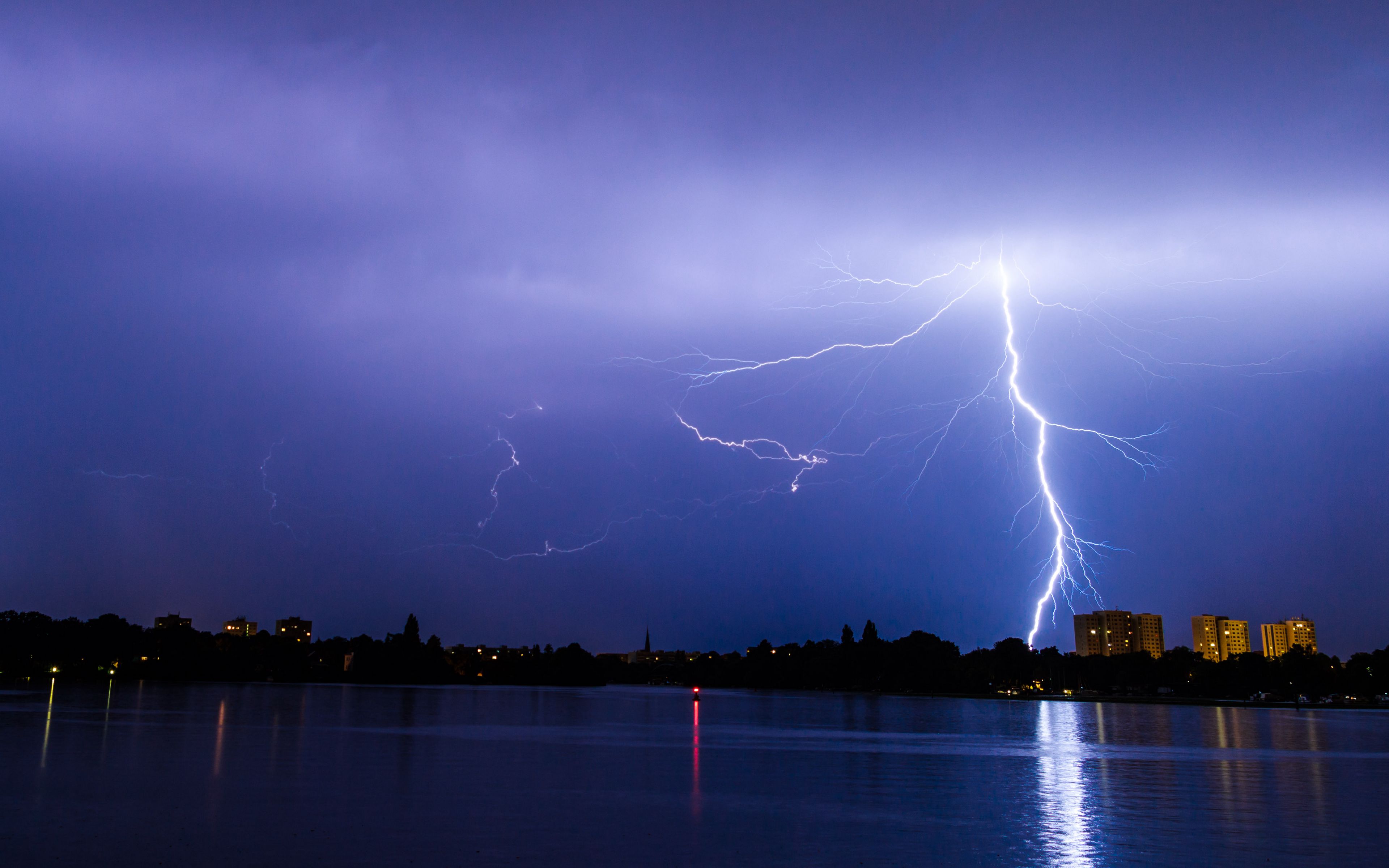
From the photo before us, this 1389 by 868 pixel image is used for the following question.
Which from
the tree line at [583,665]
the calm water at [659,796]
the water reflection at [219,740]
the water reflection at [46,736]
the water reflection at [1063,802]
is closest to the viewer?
the calm water at [659,796]

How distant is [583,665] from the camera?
18088 cm

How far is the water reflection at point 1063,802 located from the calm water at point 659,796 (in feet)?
0.29

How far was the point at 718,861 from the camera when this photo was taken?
13242mm

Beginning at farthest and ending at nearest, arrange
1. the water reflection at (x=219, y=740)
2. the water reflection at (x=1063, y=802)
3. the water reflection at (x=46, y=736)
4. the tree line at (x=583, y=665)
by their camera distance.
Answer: the tree line at (x=583, y=665) < the water reflection at (x=46, y=736) < the water reflection at (x=219, y=740) < the water reflection at (x=1063, y=802)

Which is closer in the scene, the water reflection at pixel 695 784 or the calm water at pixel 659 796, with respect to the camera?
the calm water at pixel 659 796

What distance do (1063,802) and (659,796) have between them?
805 cm

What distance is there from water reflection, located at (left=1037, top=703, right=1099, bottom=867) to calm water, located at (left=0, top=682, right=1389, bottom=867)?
0.29ft

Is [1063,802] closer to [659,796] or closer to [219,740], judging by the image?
[659,796]

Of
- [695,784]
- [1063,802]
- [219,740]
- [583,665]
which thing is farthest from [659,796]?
[583,665]

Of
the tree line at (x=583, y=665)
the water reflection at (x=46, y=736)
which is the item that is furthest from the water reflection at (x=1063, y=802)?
the tree line at (x=583, y=665)

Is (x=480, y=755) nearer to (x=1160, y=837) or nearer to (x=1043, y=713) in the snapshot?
(x=1160, y=837)

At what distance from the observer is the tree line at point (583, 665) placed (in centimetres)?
13050

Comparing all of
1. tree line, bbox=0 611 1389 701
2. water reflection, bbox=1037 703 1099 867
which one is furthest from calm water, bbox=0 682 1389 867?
tree line, bbox=0 611 1389 701

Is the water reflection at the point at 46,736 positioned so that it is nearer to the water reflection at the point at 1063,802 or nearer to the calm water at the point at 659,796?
the calm water at the point at 659,796
